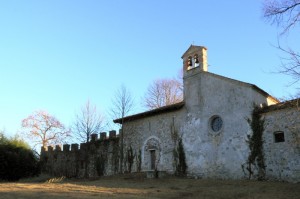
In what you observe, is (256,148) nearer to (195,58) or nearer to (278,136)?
(278,136)

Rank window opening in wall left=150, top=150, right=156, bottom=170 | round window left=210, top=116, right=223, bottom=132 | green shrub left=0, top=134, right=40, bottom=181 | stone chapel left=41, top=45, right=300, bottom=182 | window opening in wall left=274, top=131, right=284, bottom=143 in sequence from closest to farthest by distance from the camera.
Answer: stone chapel left=41, top=45, right=300, bottom=182, window opening in wall left=274, top=131, right=284, bottom=143, round window left=210, top=116, right=223, bottom=132, window opening in wall left=150, top=150, right=156, bottom=170, green shrub left=0, top=134, right=40, bottom=181

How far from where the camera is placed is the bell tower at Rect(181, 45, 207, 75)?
2255cm

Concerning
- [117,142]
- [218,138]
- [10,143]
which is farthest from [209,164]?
[10,143]

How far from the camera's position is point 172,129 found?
23250 mm

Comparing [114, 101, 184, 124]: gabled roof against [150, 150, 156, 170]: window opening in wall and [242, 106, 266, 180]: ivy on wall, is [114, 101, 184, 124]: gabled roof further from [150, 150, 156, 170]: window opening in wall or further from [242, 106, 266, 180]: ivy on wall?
[242, 106, 266, 180]: ivy on wall

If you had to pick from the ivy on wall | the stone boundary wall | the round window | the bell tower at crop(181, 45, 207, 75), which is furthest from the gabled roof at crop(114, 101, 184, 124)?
the ivy on wall

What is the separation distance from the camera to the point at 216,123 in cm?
2094

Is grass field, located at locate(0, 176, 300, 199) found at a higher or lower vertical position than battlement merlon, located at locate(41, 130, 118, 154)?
lower

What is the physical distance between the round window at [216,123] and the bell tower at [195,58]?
344cm

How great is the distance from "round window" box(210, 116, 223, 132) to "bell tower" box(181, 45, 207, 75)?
11.3ft

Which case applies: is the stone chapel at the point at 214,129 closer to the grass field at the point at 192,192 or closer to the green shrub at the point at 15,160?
the grass field at the point at 192,192

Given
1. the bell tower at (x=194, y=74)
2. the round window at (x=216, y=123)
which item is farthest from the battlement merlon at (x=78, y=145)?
the round window at (x=216, y=123)

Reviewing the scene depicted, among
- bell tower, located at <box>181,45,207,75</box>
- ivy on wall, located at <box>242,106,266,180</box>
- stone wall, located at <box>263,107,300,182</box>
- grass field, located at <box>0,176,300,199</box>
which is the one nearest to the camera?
grass field, located at <box>0,176,300,199</box>

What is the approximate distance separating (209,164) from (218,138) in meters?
1.69
